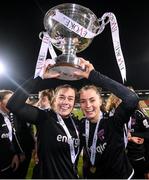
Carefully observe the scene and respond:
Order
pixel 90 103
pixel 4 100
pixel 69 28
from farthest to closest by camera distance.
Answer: pixel 4 100 → pixel 90 103 → pixel 69 28

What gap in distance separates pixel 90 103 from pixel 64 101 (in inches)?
9.4

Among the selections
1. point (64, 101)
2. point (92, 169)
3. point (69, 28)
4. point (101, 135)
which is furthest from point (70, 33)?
point (92, 169)

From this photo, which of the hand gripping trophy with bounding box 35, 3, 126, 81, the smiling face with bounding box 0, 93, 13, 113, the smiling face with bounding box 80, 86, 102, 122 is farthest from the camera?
the smiling face with bounding box 0, 93, 13, 113

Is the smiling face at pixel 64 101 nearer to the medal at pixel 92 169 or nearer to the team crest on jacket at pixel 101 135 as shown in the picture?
the team crest on jacket at pixel 101 135

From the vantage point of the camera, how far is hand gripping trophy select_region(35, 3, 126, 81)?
288cm

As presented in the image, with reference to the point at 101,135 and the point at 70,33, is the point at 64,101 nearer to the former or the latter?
the point at 101,135

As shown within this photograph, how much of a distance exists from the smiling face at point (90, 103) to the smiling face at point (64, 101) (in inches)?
4.6

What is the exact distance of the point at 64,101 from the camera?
2.97 meters

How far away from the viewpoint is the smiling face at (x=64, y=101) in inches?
117

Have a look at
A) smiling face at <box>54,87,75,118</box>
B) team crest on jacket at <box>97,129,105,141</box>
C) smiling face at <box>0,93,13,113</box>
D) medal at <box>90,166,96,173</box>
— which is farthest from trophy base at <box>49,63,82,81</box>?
smiling face at <box>0,93,13,113</box>

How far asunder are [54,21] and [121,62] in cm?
67

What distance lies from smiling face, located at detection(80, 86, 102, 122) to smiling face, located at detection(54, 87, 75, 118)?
12cm

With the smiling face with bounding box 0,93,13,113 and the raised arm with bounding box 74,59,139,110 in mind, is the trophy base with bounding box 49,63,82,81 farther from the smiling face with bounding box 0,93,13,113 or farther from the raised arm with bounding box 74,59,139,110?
the smiling face with bounding box 0,93,13,113

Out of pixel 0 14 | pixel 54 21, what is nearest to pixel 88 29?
pixel 54 21
